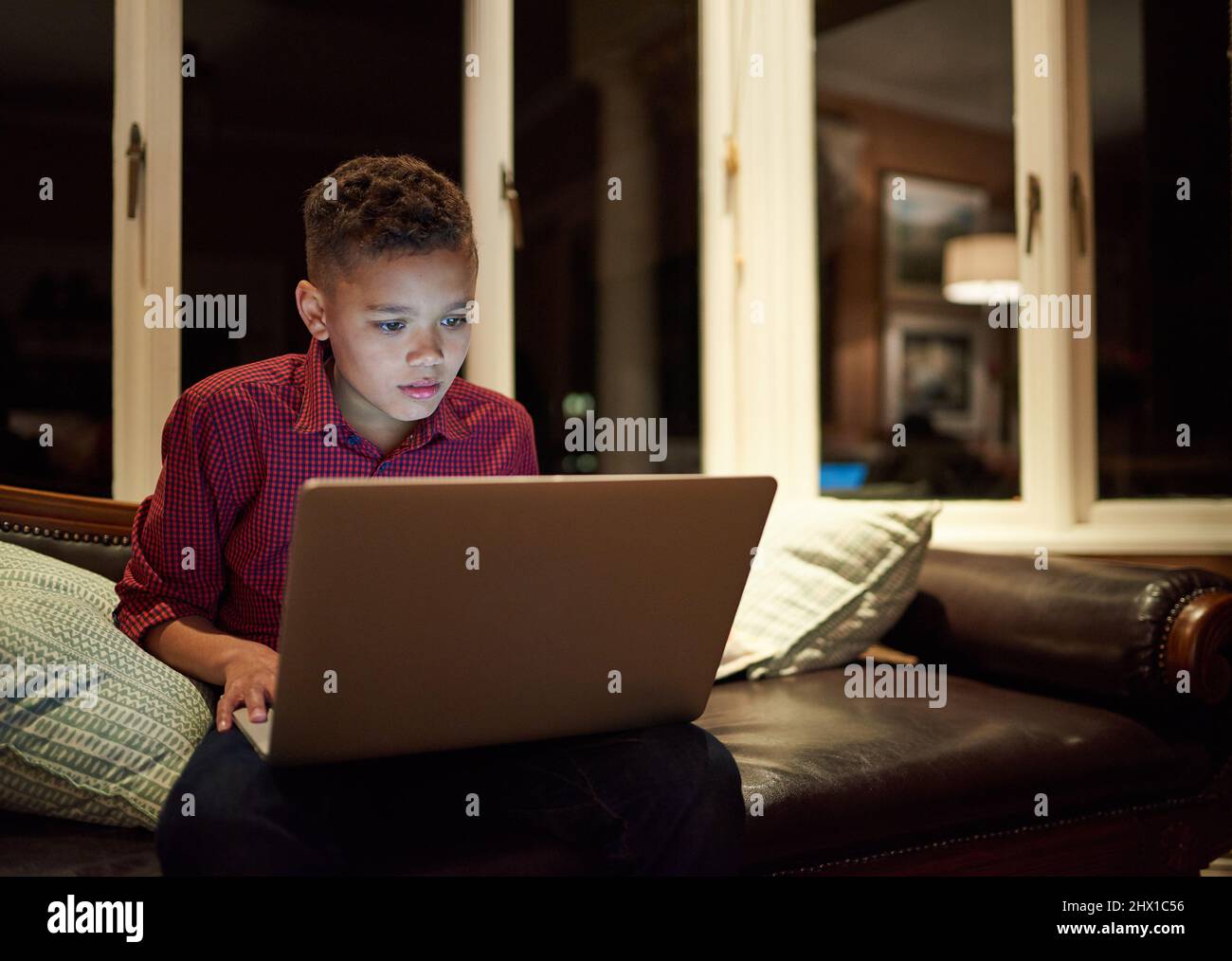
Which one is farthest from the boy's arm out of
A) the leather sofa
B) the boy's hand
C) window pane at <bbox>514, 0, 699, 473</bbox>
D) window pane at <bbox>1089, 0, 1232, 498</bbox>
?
window pane at <bbox>1089, 0, 1232, 498</bbox>

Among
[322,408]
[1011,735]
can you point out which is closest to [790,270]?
[1011,735]

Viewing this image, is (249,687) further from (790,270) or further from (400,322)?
(790,270)

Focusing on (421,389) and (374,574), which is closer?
(374,574)

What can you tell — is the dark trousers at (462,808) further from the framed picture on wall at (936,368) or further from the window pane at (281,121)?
the framed picture on wall at (936,368)

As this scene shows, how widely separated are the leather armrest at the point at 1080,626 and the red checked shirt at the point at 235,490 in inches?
45.2

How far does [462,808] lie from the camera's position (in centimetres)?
99

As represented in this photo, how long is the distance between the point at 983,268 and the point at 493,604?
101 inches

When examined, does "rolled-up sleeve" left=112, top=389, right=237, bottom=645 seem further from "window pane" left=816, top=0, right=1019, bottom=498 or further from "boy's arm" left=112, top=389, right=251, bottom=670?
"window pane" left=816, top=0, right=1019, bottom=498

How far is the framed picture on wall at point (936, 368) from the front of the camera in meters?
3.38

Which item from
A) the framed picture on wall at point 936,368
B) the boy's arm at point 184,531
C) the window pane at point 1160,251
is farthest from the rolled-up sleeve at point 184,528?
the framed picture on wall at point 936,368

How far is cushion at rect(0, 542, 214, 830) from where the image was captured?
1.01 metres

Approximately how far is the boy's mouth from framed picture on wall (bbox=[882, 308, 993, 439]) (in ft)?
7.94
